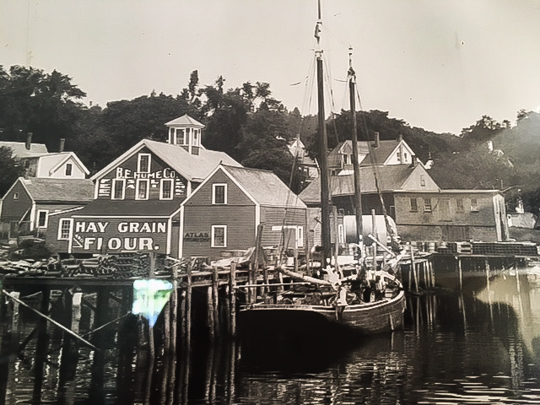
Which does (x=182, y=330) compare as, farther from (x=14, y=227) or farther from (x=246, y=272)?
(x=14, y=227)

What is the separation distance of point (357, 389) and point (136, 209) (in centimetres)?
364

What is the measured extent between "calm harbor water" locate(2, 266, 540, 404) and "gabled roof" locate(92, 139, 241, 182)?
2.45 metres

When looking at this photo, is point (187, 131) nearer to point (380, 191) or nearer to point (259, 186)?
point (259, 186)

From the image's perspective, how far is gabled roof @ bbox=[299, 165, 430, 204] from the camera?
7238mm

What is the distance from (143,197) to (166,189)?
1.11 feet

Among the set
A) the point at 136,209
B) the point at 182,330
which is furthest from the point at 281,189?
the point at 182,330

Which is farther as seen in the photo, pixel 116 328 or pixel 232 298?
pixel 232 298

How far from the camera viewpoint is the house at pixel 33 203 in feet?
19.8

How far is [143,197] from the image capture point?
6.49 metres

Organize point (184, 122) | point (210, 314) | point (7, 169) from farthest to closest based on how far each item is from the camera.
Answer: point (210, 314) < point (184, 122) < point (7, 169)

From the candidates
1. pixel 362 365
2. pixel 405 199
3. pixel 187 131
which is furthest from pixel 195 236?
pixel 405 199

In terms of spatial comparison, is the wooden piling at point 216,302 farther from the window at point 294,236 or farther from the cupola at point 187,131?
the cupola at point 187,131

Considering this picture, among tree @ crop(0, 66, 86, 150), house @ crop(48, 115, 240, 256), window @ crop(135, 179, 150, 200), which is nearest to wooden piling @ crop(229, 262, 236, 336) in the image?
house @ crop(48, 115, 240, 256)

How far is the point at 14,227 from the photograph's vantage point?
239 inches
